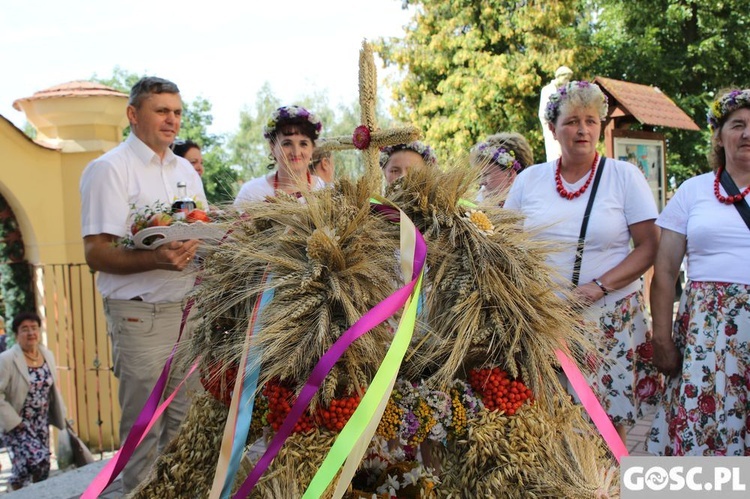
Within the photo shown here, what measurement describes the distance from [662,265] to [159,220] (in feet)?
7.50

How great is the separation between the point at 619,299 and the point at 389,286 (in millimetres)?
1784

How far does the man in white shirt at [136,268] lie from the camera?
3205 mm

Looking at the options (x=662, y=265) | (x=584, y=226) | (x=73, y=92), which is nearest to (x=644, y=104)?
(x=662, y=265)

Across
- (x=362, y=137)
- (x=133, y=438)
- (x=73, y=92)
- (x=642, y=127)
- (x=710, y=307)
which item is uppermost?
(x=73, y=92)

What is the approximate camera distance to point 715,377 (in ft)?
9.70

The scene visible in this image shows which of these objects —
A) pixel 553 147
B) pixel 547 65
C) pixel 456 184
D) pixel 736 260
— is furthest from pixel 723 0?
pixel 456 184

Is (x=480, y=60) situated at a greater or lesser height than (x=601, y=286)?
greater

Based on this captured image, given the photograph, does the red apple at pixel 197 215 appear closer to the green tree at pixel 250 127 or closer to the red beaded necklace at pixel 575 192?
the red beaded necklace at pixel 575 192

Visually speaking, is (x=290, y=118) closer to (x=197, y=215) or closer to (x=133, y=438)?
(x=197, y=215)

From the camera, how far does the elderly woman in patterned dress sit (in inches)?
229

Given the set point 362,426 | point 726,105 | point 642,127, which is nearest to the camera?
point 362,426

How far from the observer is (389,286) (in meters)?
1.73

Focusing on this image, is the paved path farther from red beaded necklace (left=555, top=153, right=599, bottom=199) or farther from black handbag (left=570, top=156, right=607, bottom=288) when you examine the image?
red beaded necklace (left=555, top=153, right=599, bottom=199)

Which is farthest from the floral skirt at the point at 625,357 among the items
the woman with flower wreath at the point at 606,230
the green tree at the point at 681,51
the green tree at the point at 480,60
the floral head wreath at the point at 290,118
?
the green tree at the point at 681,51
